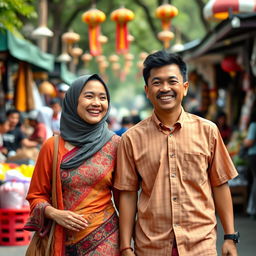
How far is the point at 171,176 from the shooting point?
11.3ft

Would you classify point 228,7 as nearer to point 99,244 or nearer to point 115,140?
point 115,140

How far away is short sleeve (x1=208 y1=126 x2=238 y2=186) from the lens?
3.54 m

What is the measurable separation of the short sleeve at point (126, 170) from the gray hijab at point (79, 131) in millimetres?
179

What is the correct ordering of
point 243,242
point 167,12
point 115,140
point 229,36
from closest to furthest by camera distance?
point 115,140 → point 243,242 → point 229,36 → point 167,12

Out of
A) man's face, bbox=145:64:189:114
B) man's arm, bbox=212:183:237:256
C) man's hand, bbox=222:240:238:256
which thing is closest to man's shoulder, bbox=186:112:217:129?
man's face, bbox=145:64:189:114

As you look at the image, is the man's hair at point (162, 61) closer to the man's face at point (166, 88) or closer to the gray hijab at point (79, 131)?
the man's face at point (166, 88)

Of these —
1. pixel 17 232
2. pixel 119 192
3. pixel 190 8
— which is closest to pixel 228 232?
pixel 119 192

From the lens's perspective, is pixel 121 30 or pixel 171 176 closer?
pixel 171 176

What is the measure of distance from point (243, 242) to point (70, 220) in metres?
4.76

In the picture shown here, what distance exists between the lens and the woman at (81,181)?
11.9 feet

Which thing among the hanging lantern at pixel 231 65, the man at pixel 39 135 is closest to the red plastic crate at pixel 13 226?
the man at pixel 39 135

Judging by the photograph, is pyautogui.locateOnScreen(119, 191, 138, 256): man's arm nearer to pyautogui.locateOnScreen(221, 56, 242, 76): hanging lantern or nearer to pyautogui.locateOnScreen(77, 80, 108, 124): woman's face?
pyautogui.locateOnScreen(77, 80, 108, 124): woman's face

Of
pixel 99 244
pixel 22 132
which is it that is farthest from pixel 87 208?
pixel 22 132

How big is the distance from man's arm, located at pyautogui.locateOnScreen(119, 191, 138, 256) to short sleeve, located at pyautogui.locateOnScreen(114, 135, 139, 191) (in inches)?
2.1
